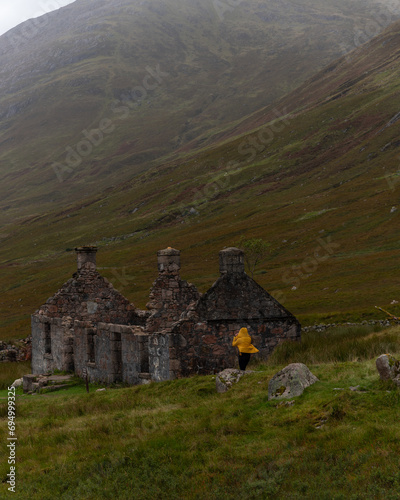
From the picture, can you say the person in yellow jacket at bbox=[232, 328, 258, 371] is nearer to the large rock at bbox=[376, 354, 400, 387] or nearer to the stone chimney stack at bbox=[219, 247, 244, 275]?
the stone chimney stack at bbox=[219, 247, 244, 275]

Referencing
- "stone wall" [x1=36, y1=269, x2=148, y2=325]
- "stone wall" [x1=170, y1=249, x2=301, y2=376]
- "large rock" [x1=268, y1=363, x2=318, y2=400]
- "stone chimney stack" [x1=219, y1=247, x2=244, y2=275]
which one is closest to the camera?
"large rock" [x1=268, y1=363, x2=318, y2=400]

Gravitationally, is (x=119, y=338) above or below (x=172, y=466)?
above

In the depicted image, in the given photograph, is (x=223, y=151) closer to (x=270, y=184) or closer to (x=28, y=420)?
(x=270, y=184)

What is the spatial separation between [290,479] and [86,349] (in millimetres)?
17105

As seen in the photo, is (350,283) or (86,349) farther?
(350,283)

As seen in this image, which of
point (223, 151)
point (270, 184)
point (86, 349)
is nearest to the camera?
point (86, 349)

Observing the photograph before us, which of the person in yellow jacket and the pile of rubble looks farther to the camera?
the pile of rubble

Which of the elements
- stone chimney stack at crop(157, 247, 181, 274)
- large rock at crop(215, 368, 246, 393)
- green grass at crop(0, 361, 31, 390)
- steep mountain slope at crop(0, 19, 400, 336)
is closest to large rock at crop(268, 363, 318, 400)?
large rock at crop(215, 368, 246, 393)

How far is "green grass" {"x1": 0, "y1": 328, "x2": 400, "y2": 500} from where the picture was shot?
8797mm

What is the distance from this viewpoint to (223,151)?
200 meters

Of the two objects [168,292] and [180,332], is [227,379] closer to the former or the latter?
[180,332]

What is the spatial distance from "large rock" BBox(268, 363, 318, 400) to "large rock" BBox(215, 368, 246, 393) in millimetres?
1927

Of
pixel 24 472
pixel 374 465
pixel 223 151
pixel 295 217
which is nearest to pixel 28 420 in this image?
pixel 24 472

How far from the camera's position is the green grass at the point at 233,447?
8797 millimetres
